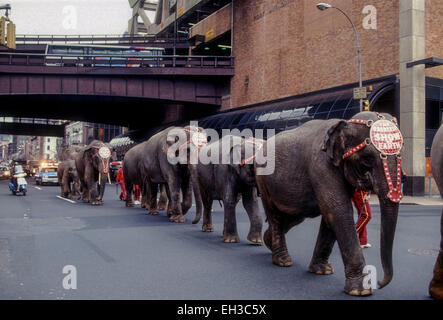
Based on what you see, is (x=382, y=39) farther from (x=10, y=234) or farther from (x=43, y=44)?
(x=43, y=44)

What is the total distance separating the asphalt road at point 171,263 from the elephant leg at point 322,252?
0.47 ft

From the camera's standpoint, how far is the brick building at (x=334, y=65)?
25391 mm

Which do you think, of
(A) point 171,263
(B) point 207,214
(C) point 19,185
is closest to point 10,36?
(C) point 19,185

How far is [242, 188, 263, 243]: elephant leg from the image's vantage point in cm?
880

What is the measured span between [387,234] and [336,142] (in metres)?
1.15

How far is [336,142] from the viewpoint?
5230 mm

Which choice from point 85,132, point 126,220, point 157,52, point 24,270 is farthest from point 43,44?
point 24,270

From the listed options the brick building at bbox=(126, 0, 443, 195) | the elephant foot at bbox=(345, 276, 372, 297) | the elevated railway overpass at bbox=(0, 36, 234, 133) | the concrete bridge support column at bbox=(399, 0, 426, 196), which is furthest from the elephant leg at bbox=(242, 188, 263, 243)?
the elevated railway overpass at bbox=(0, 36, 234, 133)

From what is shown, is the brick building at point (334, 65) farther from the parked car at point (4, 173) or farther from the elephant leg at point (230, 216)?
the parked car at point (4, 173)

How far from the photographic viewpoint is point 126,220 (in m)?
12.6

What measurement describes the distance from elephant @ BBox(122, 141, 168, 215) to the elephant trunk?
1035 cm

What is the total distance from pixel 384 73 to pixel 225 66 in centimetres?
1991

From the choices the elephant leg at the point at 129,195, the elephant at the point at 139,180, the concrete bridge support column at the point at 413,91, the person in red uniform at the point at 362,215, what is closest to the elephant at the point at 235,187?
the person in red uniform at the point at 362,215
